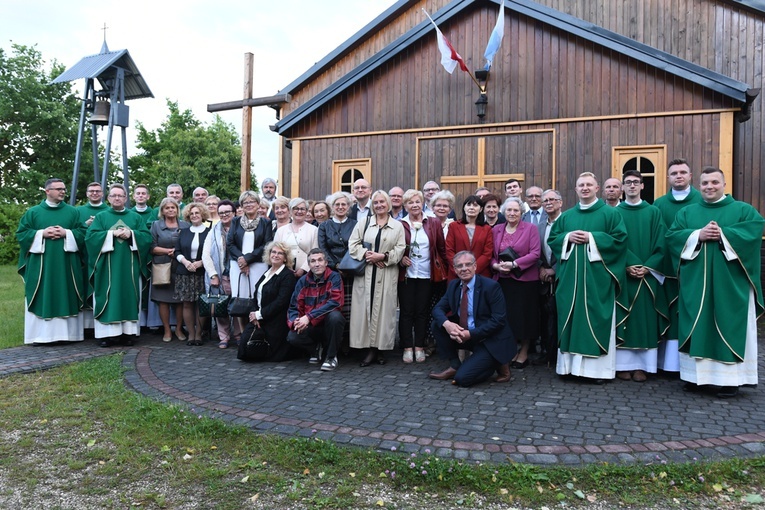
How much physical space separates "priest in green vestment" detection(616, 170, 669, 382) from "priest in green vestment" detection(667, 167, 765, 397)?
1.32 ft

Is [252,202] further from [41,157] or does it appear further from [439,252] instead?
[41,157]

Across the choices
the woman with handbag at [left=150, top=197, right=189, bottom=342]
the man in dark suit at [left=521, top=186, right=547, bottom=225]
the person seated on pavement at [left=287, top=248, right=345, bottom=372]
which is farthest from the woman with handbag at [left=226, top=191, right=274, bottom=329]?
the man in dark suit at [left=521, top=186, right=547, bottom=225]

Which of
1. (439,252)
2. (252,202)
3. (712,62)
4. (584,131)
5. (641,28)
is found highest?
(641,28)

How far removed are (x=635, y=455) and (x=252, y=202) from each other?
18.1 ft

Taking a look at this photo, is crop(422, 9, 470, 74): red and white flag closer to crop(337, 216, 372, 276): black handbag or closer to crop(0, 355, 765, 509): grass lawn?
crop(337, 216, 372, 276): black handbag

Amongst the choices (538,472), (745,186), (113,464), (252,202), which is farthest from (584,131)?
(113,464)

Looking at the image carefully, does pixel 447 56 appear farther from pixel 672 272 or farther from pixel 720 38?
pixel 672 272

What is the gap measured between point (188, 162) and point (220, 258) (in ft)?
133

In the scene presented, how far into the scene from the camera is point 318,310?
21.5ft

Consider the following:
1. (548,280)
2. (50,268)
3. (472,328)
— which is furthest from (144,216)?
(548,280)

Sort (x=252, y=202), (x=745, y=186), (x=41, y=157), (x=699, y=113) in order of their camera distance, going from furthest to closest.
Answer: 1. (x=41, y=157)
2. (x=745, y=186)
3. (x=699, y=113)
4. (x=252, y=202)

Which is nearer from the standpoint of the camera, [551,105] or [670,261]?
[670,261]

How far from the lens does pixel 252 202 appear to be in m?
7.72

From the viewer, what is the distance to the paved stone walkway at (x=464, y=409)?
4.14 metres
